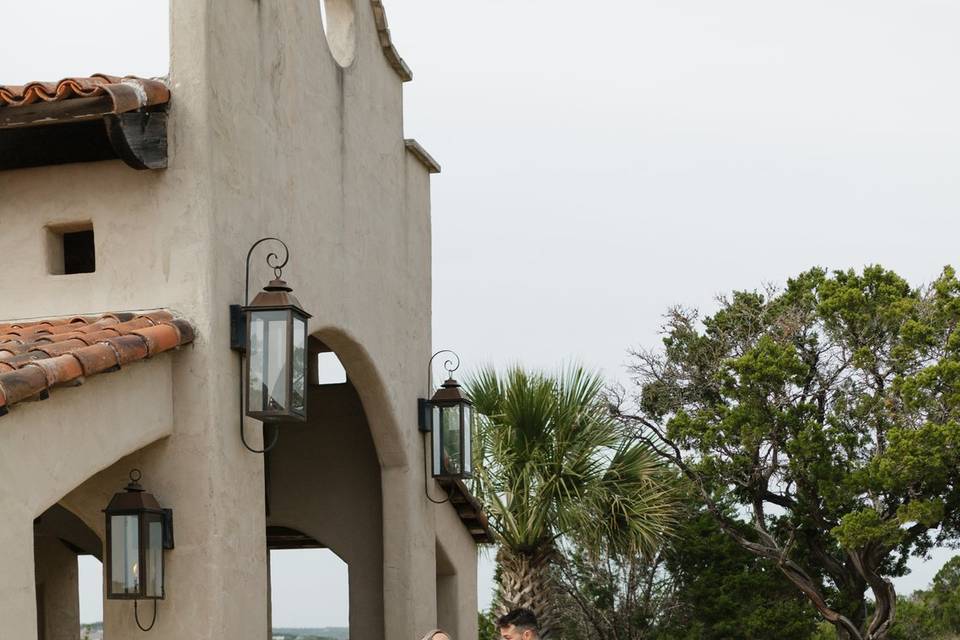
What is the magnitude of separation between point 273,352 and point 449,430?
375cm

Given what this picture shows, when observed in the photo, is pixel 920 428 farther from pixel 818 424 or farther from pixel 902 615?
pixel 902 615

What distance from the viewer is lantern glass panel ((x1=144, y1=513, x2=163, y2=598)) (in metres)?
6.88

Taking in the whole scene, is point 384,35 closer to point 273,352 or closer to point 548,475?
point 273,352

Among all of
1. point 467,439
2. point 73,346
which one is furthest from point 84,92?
point 467,439

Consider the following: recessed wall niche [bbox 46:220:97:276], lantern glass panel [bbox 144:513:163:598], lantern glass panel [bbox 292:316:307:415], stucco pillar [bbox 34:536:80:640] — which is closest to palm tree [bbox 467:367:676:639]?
stucco pillar [bbox 34:536:80:640]

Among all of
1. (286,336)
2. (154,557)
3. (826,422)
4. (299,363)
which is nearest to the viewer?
(154,557)

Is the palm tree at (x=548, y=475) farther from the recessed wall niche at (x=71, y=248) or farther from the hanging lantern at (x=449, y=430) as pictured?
the recessed wall niche at (x=71, y=248)

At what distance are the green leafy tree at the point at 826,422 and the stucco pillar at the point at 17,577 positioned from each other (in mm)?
17253

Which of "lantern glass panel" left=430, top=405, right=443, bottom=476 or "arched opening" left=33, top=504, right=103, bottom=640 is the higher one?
"lantern glass panel" left=430, top=405, right=443, bottom=476

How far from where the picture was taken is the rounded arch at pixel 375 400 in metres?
9.84

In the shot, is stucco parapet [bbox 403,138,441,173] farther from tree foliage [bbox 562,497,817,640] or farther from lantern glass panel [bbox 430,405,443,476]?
tree foliage [bbox 562,497,817,640]

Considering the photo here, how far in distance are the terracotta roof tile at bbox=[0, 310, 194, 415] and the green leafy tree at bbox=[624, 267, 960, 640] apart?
637 inches

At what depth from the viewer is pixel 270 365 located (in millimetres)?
7473

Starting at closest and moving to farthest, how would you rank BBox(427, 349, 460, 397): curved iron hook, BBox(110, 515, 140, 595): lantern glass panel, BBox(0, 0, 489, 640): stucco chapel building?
BBox(0, 0, 489, 640): stucco chapel building
BBox(110, 515, 140, 595): lantern glass panel
BBox(427, 349, 460, 397): curved iron hook
